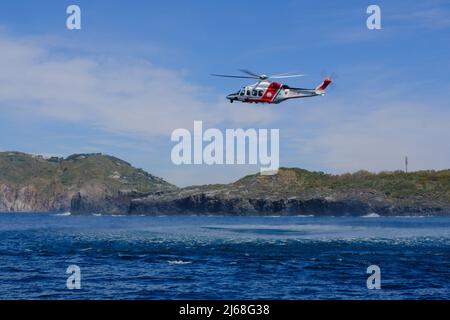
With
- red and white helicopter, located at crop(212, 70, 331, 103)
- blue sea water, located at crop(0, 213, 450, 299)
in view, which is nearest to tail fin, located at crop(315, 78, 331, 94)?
red and white helicopter, located at crop(212, 70, 331, 103)

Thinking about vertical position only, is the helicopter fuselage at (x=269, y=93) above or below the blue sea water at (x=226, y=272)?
above

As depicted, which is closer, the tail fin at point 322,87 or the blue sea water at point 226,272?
the blue sea water at point 226,272

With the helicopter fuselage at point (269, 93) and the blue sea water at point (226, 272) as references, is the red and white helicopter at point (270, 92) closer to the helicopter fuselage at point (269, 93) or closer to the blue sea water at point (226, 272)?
the helicopter fuselage at point (269, 93)

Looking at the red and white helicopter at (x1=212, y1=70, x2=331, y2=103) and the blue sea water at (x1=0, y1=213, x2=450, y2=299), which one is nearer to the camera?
the blue sea water at (x1=0, y1=213, x2=450, y2=299)

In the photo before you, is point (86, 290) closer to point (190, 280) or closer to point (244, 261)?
point (190, 280)

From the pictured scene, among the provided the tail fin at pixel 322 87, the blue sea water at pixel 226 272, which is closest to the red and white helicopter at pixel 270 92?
the tail fin at pixel 322 87

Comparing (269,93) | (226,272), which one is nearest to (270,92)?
(269,93)

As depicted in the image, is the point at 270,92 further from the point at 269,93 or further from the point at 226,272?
the point at 226,272

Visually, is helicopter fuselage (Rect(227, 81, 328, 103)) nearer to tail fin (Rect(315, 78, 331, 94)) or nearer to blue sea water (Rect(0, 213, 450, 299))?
tail fin (Rect(315, 78, 331, 94))
